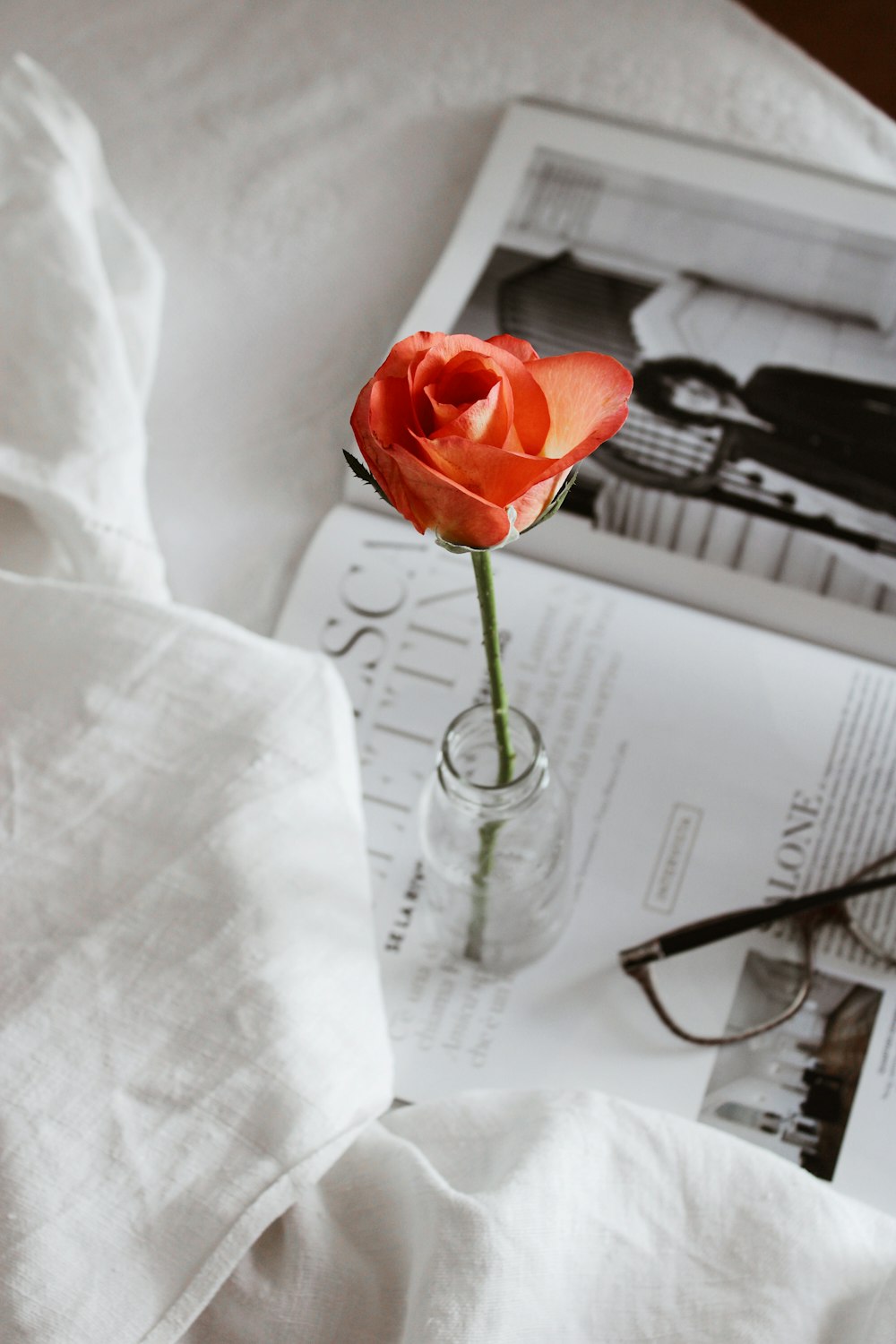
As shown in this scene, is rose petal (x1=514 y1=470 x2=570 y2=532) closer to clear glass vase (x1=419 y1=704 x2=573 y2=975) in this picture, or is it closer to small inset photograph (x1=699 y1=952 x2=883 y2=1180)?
clear glass vase (x1=419 y1=704 x2=573 y2=975)

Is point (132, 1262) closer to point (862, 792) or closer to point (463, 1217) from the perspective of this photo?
point (463, 1217)

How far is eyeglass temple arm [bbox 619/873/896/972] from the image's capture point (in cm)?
44

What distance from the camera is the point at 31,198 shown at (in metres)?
0.53

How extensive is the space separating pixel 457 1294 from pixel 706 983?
0.16 meters

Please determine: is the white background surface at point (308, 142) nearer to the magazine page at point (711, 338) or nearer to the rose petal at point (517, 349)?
the magazine page at point (711, 338)

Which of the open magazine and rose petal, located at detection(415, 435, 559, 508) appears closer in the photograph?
rose petal, located at detection(415, 435, 559, 508)

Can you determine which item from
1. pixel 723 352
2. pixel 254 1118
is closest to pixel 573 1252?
pixel 254 1118

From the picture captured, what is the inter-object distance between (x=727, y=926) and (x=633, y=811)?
0.06 meters

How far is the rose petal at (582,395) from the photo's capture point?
0.78 ft

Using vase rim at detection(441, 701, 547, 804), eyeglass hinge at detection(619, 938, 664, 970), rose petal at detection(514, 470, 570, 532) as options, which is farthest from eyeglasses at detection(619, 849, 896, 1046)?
rose petal at detection(514, 470, 570, 532)

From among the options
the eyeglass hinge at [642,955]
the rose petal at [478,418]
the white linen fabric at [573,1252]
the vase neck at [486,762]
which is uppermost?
the rose petal at [478,418]

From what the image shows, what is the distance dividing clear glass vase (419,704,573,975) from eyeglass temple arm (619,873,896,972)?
0.11 feet

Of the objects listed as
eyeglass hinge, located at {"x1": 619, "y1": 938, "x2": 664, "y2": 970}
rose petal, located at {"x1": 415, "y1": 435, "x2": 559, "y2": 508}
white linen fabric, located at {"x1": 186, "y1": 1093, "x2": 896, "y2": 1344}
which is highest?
rose petal, located at {"x1": 415, "y1": 435, "x2": 559, "y2": 508}

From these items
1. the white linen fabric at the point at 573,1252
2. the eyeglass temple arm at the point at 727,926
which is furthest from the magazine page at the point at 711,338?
the white linen fabric at the point at 573,1252
